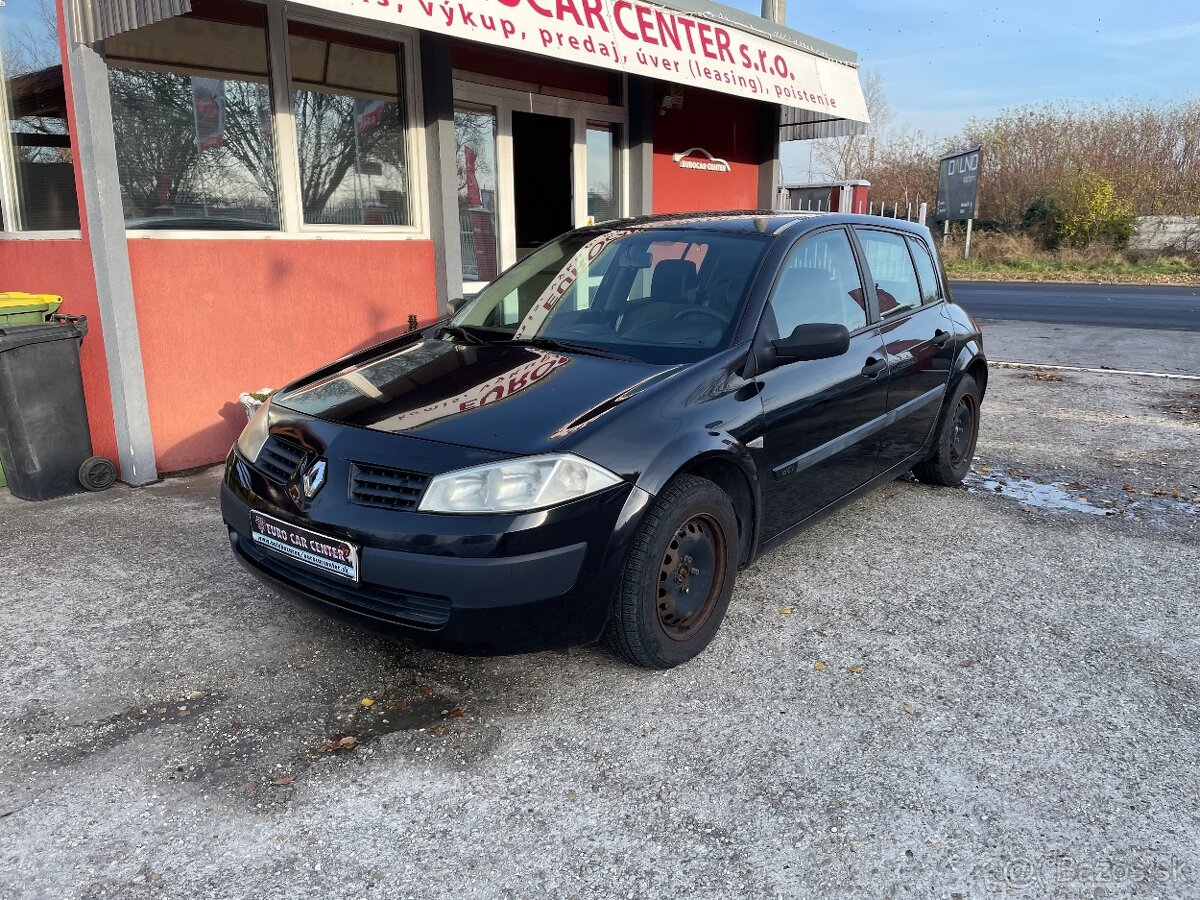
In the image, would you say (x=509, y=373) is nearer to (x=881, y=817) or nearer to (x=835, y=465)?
(x=835, y=465)

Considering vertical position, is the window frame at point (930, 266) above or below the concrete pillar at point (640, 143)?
below

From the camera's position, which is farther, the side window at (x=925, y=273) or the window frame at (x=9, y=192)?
the window frame at (x=9, y=192)

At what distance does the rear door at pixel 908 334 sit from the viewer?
4.54m

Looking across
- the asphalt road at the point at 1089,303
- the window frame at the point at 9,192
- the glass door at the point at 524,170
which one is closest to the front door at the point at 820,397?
the glass door at the point at 524,170

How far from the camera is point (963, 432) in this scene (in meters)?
5.61

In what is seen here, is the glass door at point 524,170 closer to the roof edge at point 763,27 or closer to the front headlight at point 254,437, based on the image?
the roof edge at point 763,27

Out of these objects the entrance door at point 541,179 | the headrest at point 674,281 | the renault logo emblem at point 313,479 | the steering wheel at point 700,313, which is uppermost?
the entrance door at point 541,179

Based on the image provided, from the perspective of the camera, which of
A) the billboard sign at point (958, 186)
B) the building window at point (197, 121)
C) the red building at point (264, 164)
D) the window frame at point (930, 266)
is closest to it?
the window frame at point (930, 266)

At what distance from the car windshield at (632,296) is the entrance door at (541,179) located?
183 inches

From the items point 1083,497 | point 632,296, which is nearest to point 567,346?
point 632,296

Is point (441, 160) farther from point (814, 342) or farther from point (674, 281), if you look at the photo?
point (814, 342)

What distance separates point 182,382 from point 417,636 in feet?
12.5

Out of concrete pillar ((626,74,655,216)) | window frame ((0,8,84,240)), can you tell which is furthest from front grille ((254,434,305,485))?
concrete pillar ((626,74,655,216))

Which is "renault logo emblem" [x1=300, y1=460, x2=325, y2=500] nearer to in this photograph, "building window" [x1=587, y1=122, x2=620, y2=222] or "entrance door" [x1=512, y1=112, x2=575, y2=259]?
"entrance door" [x1=512, y1=112, x2=575, y2=259]
